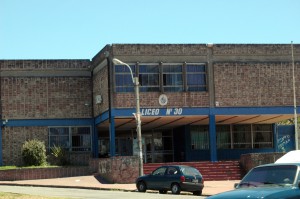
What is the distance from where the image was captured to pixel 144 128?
48.6m

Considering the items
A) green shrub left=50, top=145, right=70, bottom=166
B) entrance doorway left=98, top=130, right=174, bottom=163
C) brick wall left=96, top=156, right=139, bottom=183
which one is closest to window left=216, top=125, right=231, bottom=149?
entrance doorway left=98, top=130, right=174, bottom=163

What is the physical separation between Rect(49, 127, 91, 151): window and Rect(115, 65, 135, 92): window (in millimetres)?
7527

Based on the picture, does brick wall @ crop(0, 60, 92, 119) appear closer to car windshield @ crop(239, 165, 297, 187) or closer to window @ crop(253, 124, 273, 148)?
window @ crop(253, 124, 273, 148)

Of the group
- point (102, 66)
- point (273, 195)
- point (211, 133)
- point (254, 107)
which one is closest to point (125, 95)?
point (102, 66)

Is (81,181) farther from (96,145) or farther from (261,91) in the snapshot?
(261,91)

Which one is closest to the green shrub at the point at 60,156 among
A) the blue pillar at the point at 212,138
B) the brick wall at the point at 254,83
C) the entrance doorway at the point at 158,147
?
the entrance doorway at the point at 158,147

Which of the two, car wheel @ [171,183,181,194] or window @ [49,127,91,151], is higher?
window @ [49,127,91,151]

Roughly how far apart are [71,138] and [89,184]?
11.7 meters

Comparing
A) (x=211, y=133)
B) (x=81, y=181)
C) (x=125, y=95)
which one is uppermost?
(x=125, y=95)

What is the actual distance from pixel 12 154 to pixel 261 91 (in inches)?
718

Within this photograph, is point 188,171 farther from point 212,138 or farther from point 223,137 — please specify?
point 223,137

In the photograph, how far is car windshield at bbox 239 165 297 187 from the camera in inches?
478

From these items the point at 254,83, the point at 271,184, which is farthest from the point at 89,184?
the point at 271,184

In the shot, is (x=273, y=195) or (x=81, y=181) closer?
(x=273, y=195)
